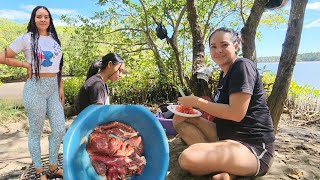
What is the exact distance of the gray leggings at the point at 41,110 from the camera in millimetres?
2533

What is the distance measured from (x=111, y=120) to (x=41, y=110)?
0.68m

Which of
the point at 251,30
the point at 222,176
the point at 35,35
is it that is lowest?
the point at 222,176

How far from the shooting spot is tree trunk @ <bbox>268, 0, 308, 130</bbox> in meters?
3.42

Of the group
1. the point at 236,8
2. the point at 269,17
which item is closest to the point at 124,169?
the point at 236,8

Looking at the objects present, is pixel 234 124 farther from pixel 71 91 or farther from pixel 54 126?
pixel 71 91

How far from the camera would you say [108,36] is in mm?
7664

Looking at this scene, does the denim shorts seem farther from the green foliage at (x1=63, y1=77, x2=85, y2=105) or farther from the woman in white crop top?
the green foliage at (x1=63, y1=77, x2=85, y2=105)

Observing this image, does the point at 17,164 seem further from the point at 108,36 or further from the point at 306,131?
the point at 108,36

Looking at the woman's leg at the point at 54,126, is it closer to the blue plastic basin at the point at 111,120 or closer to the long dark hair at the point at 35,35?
the long dark hair at the point at 35,35

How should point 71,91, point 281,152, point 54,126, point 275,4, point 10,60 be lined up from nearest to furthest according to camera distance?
1. point 10,60
2. point 54,126
3. point 281,152
4. point 275,4
5. point 71,91

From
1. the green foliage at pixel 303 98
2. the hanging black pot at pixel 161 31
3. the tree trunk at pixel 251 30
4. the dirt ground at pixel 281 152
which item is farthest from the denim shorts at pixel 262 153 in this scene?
the hanging black pot at pixel 161 31

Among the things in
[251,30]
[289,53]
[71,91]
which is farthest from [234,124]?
[71,91]

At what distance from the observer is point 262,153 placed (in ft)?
7.85

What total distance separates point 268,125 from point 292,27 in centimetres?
152
